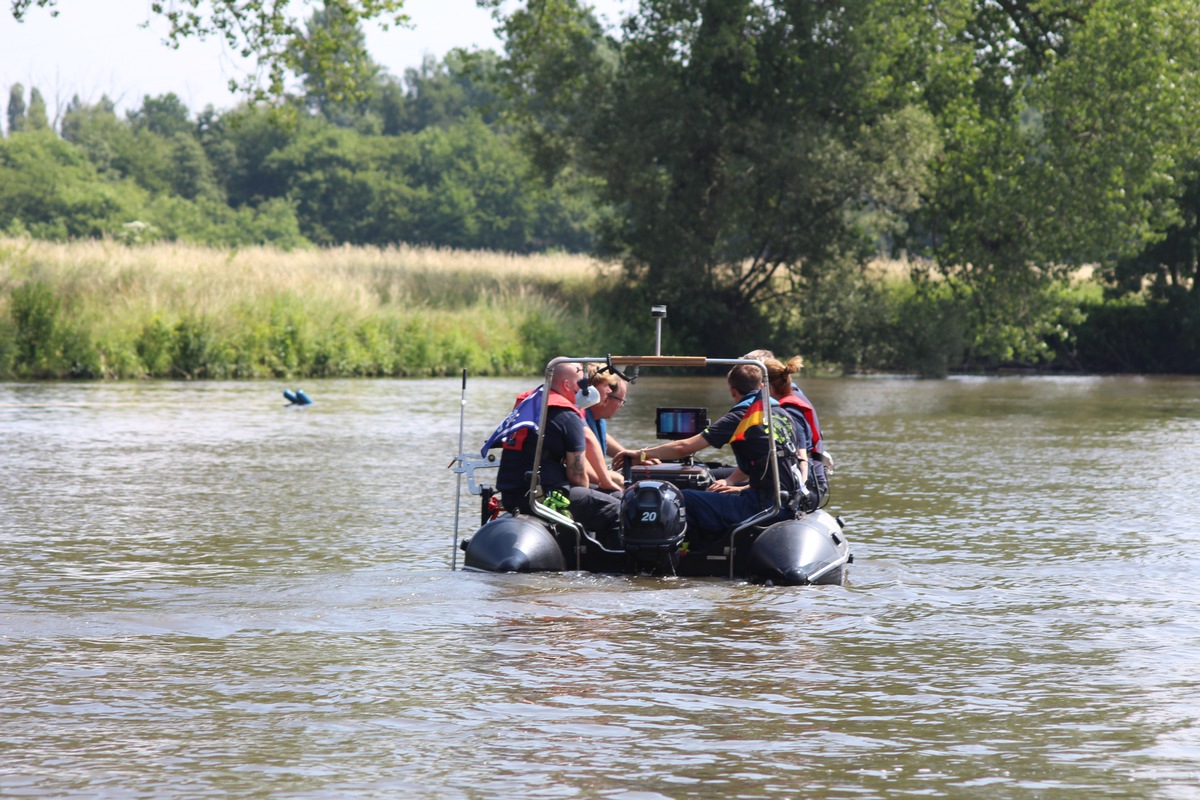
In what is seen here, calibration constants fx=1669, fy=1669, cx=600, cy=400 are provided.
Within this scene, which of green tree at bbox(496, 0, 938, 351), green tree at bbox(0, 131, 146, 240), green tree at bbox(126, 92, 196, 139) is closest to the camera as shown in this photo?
green tree at bbox(496, 0, 938, 351)

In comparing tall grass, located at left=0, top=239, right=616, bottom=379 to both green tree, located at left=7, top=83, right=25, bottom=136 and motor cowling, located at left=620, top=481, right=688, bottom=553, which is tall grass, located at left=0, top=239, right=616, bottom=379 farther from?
green tree, located at left=7, top=83, right=25, bottom=136

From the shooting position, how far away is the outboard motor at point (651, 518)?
32.8 ft

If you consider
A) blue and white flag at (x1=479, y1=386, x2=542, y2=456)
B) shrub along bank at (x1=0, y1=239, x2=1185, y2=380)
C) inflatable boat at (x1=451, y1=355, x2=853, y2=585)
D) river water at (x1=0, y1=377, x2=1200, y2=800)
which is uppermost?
shrub along bank at (x1=0, y1=239, x2=1185, y2=380)

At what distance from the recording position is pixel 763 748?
6.23 m

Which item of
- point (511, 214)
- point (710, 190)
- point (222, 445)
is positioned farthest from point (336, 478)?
point (511, 214)

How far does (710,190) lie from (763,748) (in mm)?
34070

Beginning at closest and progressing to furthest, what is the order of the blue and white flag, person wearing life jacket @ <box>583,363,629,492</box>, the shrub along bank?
the blue and white flag
person wearing life jacket @ <box>583,363,629,492</box>
the shrub along bank

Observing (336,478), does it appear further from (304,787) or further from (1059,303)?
(1059,303)

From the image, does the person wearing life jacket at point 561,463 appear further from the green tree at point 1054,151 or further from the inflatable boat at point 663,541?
the green tree at point 1054,151

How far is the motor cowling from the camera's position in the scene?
10.0 meters

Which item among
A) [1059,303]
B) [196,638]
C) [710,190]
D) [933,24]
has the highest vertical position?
[933,24]

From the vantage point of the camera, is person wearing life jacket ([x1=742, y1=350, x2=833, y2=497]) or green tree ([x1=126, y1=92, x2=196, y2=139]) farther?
green tree ([x1=126, y1=92, x2=196, y2=139])

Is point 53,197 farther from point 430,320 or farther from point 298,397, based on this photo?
point 298,397

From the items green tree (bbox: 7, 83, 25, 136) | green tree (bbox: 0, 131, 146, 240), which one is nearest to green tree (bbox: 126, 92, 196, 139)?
green tree (bbox: 0, 131, 146, 240)
